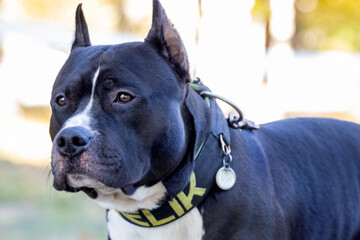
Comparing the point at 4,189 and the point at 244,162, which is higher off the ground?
the point at 244,162

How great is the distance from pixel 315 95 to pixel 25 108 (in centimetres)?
621

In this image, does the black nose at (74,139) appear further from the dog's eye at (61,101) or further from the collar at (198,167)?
the collar at (198,167)

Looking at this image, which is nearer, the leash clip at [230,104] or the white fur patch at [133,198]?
the white fur patch at [133,198]

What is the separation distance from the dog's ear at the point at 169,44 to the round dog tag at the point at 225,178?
476 millimetres

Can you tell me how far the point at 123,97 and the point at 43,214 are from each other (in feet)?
12.6

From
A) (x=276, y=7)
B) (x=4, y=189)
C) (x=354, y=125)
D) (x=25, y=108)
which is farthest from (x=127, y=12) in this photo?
(x=354, y=125)

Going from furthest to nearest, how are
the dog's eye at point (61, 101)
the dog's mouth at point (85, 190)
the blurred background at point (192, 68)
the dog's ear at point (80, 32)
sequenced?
the blurred background at point (192, 68)
the dog's ear at point (80, 32)
the dog's eye at point (61, 101)
the dog's mouth at point (85, 190)

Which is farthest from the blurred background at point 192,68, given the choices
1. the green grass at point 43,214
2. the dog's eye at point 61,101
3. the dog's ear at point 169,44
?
the dog's ear at point 169,44

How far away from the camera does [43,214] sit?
21.2ft

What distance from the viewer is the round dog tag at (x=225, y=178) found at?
3.04 metres

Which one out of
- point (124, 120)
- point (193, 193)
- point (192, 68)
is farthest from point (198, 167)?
point (192, 68)

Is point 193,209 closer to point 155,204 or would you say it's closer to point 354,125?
point 155,204

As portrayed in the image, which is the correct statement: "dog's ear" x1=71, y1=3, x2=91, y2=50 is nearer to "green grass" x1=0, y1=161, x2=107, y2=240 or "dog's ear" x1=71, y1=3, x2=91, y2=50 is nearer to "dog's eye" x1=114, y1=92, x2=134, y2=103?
"dog's eye" x1=114, y1=92, x2=134, y2=103

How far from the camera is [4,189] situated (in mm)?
7355
